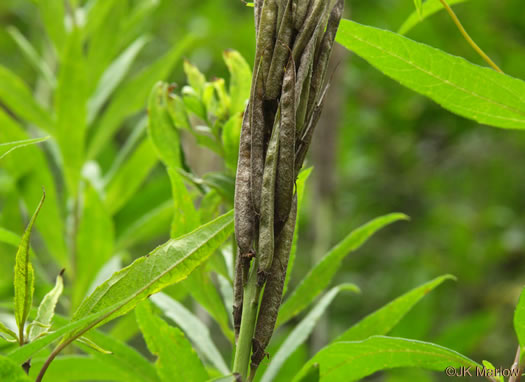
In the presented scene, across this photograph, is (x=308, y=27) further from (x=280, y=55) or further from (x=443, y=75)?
(x=443, y=75)

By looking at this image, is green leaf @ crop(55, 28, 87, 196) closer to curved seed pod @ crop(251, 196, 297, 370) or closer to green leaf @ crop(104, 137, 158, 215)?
green leaf @ crop(104, 137, 158, 215)

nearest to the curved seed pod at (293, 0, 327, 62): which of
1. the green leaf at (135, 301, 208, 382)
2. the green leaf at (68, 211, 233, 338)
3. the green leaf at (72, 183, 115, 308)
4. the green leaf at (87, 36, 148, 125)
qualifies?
the green leaf at (68, 211, 233, 338)

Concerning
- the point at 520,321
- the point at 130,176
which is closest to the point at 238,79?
the point at 520,321

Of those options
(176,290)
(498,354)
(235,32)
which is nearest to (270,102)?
(176,290)

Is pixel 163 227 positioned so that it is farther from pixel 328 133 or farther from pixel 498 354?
pixel 498 354

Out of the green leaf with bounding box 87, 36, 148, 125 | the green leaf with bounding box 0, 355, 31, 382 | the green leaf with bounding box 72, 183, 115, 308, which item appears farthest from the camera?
the green leaf with bounding box 87, 36, 148, 125

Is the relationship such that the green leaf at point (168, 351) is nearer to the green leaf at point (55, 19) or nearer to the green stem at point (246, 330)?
the green stem at point (246, 330)
